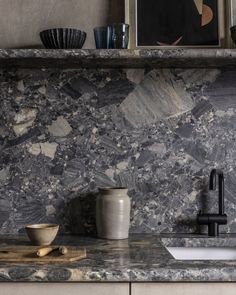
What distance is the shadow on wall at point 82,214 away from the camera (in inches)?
81.6

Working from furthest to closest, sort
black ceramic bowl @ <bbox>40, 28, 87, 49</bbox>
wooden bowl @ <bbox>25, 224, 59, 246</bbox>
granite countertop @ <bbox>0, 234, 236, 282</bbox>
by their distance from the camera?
black ceramic bowl @ <bbox>40, 28, 87, 49</bbox>
wooden bowl @ <bbox>25, 224, 59, 246</bbox>
granite countertop @ <bbox>0, 234, 236, 282</bbox>

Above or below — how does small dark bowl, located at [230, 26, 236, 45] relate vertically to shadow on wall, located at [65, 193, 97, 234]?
above

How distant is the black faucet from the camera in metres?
1.98

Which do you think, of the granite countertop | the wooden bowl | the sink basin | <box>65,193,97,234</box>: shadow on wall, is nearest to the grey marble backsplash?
<box>65,193,97,234</box>: shadow on wall

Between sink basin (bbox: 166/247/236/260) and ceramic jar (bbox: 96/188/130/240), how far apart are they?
206 mm

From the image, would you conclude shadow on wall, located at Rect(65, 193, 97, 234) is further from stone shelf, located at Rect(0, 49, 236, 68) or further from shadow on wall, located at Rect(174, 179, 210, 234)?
stone shelf, located at Rect(0, 49, 236, 68)

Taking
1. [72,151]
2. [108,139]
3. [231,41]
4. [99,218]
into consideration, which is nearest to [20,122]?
[72,151]

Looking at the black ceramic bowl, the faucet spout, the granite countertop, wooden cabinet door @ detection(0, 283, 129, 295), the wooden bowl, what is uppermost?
the black ceramic bowl

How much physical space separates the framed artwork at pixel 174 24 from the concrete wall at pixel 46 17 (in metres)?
0.10

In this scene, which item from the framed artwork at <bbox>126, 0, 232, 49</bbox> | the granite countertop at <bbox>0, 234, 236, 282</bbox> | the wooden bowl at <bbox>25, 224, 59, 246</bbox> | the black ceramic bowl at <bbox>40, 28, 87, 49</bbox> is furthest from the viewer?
the framed artwork at <bbox>126, 0, 232, 49</bbox>

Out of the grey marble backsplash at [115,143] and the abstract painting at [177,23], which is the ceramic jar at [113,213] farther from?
the abstract painting at [177,23]

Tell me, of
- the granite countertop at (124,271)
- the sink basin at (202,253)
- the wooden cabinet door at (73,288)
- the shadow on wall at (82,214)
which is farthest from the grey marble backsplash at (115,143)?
the wooden cabinet door at (73,288)

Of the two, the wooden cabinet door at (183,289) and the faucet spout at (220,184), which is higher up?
the faucet spout at (220,184)

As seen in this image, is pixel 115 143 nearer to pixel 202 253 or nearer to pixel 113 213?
pixel 113 213
